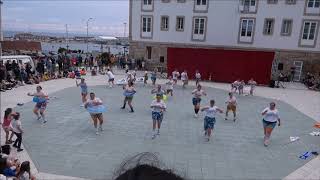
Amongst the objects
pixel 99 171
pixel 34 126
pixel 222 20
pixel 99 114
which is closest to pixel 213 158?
pixel 99 171

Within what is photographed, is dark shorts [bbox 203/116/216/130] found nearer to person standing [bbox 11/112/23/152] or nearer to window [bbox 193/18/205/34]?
person standing [bbox 11/112/23/152]

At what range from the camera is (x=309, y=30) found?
32062 mm

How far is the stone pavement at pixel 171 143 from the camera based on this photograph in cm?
1019

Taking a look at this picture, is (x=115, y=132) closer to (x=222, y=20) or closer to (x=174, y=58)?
(x=174, y=58)

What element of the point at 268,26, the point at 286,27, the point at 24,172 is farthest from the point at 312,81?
the point at 24,172

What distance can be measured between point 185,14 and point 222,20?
417 centimetres

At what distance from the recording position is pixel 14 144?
441 inches

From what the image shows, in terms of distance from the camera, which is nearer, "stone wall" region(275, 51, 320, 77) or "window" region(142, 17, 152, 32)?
"stone wall" region(275, 51, 320, 77)

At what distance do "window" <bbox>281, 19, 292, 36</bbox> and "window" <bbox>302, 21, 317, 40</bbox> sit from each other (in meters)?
1.40

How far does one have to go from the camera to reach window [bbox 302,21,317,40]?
31906mm

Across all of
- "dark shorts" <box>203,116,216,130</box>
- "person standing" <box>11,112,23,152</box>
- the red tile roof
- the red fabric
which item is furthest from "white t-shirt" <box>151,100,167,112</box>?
the red tile roof

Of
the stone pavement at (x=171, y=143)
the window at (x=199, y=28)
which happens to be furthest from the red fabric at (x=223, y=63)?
the stone pavement at (x=171, y=143)

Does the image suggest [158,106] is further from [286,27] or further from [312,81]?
[286,27]

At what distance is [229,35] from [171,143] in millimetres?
24662
